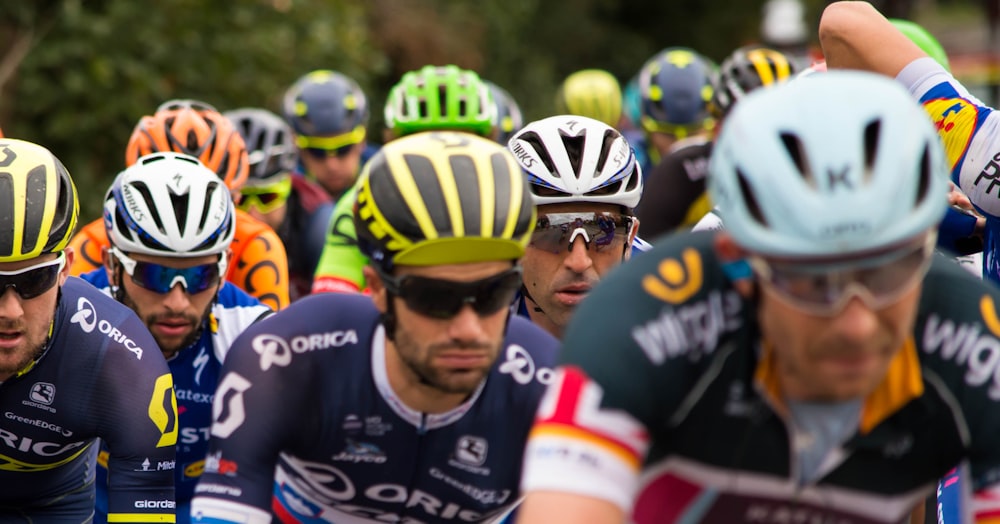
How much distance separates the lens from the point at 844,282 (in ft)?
9.04

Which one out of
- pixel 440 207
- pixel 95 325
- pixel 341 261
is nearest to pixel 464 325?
pixel 440 207

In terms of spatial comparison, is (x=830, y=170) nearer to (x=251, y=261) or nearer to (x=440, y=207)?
(x=440, y=207)

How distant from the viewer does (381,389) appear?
411 cm

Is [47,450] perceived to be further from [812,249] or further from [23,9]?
[23,9]

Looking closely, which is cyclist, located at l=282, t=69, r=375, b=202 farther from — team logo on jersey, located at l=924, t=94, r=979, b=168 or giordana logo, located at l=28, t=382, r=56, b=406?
team logo on jersey, located at l=924, t=94, r=979, b=168

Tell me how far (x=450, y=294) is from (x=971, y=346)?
1295mm

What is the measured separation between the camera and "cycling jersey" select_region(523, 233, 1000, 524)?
2900mm

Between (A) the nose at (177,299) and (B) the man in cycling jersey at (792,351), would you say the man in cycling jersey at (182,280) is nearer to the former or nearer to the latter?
(A) the nose at (177,299)

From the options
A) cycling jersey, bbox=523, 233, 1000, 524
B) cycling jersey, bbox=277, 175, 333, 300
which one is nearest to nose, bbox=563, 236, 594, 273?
cycling jersey, bbox=523, 233, 1000, 524

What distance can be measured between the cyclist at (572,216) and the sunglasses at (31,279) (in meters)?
1.69

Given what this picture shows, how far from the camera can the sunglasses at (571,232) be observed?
5.55 meters

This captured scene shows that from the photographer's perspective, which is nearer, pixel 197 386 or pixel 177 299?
pixel 177 299

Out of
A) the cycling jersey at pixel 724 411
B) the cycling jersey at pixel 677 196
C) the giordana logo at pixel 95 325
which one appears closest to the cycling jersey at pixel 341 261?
the cycling jersey at pixel 677 196

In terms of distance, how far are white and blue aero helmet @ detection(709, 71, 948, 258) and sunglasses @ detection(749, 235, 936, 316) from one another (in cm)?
4
